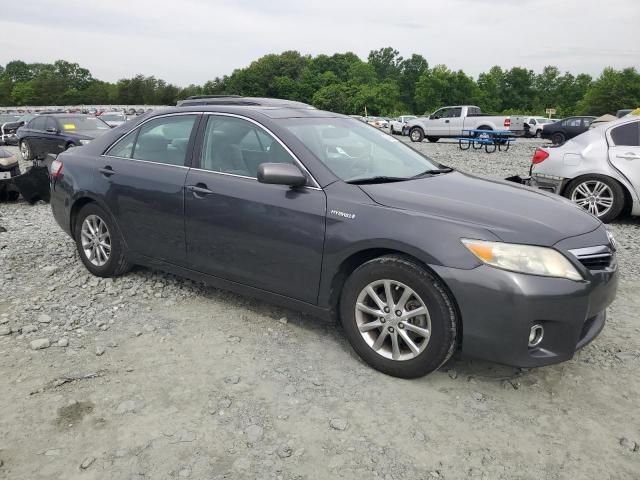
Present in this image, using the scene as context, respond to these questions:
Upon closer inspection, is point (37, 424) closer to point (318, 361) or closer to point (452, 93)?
point (318, 361)

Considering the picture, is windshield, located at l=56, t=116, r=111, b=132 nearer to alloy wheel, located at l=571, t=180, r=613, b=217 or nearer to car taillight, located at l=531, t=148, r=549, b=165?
car taillight, located at l=531, t=148, r=549, b=165

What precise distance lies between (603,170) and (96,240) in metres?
6.35

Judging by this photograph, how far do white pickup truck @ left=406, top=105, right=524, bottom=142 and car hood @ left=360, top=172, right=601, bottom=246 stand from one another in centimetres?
2334

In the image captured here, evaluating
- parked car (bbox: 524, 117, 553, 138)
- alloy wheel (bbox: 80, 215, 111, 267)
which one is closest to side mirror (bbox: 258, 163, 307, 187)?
alloy wheel (bbox: 80, 215, 111, 267)

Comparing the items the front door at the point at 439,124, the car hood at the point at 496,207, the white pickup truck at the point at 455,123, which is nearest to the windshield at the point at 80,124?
the car hood at the point at 496,207

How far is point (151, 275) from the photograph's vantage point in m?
5.06

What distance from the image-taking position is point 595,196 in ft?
24.2

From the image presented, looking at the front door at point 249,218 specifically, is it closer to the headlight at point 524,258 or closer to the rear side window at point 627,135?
the headlight at point 524,258

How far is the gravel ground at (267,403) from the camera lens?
2.56m

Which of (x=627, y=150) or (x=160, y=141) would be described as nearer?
(x=160, y=141)

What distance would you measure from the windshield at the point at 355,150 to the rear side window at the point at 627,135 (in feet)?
14.0

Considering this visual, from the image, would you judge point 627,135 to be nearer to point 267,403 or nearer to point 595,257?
point 595,257

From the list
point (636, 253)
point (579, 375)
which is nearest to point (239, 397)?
point (579, 375)

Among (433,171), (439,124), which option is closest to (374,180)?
(433,171)
